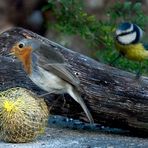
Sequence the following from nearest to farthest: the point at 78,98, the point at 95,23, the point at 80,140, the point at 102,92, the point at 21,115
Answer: the point at 21,115
the point at 80,140
the point at 78,98
the point at 102,92
the point at 95,23

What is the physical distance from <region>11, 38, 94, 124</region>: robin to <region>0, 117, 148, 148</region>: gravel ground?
0.22 meters

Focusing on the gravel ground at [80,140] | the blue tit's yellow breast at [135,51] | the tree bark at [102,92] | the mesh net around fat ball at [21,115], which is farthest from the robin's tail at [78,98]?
the blue tit's yellow breast at [135,51]

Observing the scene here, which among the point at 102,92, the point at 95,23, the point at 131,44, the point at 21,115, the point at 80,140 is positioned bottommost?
the point at 80,140

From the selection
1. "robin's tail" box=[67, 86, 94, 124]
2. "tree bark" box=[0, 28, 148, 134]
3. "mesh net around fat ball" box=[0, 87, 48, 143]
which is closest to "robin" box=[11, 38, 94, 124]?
"robin's tail" box=[67, 86, 94, 124]

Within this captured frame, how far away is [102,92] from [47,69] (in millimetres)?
565

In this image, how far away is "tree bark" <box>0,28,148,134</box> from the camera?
890 cm

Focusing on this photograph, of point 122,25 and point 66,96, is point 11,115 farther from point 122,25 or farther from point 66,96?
point 122,25

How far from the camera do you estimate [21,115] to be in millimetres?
8289

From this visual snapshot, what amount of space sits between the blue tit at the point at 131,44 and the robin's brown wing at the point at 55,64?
31.0 inches

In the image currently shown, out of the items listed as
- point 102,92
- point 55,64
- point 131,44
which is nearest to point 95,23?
point 131,44

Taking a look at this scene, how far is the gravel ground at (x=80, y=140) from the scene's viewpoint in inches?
334

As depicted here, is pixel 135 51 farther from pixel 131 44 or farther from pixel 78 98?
pixel 78 98

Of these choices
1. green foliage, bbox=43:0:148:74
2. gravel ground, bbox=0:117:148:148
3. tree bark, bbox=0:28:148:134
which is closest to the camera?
gravel ground, bbox=0:117:148:148

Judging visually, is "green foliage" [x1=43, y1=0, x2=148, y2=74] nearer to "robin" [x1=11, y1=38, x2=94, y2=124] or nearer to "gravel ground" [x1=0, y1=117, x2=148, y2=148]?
"gravel ground" [x1=0, y1=117, x2=148, y2=148]
